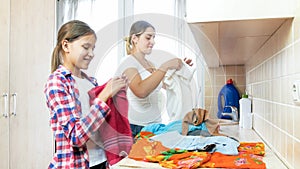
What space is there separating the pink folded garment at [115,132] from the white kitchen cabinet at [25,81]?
0.49 m

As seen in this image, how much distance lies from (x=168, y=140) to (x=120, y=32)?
452mm

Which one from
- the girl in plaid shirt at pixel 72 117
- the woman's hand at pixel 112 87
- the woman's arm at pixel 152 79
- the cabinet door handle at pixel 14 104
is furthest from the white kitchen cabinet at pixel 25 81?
the woman's arm at pixel 152 79

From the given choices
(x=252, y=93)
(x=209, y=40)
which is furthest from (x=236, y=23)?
(x=252, y=93)

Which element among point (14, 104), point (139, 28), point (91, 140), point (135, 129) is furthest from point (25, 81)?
point (139, 28)

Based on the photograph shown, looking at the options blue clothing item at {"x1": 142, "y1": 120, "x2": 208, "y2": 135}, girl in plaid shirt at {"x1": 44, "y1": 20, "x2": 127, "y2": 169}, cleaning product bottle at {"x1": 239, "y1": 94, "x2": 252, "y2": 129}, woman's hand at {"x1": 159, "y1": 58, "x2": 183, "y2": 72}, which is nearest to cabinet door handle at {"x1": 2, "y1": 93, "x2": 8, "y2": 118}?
girl in plaid shirt at {"x1": 44, "y1": 20, "x2": 127, "y2": 169}

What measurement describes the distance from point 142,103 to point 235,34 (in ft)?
1.27

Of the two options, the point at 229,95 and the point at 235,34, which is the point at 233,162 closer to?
the point at 235,34

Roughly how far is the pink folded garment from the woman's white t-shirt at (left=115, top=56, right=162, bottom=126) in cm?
16

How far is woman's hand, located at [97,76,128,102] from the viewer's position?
110 centimetres

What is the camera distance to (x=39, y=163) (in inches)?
71.2

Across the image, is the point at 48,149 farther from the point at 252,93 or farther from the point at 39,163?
the point at 252,93

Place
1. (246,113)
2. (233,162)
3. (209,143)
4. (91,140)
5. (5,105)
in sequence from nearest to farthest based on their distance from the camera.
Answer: (233,162)
(209,143)
(91,140)
(5,105)
(246,113)

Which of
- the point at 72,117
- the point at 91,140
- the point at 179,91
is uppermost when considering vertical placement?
the point at 179,91

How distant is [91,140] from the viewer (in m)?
1.33
